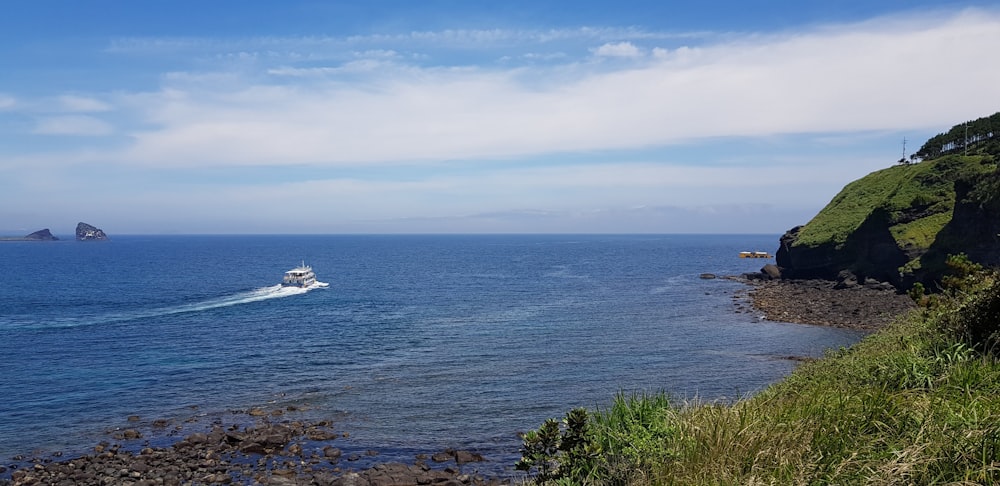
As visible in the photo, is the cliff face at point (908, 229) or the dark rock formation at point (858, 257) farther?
the dark rock formation at point (858, 257)

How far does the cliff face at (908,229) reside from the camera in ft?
190

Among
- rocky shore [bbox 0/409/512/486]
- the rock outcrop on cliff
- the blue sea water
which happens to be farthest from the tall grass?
the rock outcrop on cliff

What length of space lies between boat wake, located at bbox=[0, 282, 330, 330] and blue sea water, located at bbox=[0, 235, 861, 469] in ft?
1.12

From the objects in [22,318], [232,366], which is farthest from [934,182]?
[22,318]

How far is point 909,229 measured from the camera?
225ft

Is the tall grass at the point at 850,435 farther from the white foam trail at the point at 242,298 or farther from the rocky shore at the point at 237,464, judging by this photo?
the white foam trail at the point at 242,298

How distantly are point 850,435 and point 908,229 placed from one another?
7246cm

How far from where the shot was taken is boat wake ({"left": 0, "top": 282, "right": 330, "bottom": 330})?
53.7 meters

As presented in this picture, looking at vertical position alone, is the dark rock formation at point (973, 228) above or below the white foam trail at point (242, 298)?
above

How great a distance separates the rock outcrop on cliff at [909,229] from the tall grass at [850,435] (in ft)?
159

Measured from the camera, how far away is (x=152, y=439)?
25906 millimetres

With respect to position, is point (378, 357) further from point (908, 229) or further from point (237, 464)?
point (908, 229)

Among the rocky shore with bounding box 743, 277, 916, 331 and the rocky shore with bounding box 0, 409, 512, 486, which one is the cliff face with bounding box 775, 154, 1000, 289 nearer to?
the rocky shore with bounding box 743, 277, 916, 331

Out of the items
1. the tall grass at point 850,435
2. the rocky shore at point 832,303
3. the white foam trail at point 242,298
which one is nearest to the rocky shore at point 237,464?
the tall grass at point 850,435
